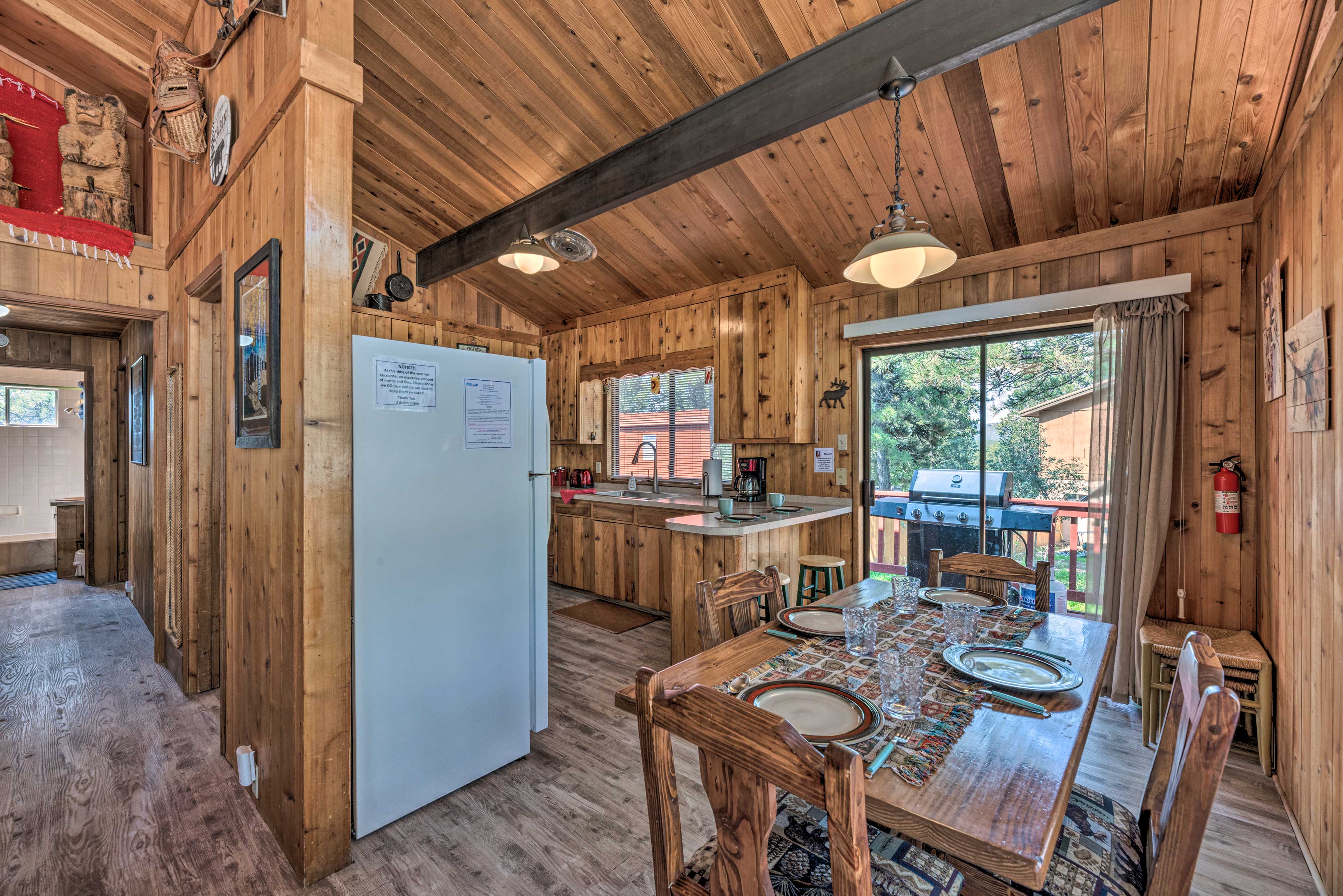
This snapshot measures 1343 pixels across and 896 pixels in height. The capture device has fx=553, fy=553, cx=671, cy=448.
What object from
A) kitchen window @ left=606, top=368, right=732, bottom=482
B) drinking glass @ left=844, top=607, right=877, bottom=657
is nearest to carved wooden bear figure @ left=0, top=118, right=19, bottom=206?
kitchen window @ left=606, top=368, right=732, bottom=482

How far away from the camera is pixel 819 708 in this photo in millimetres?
1268

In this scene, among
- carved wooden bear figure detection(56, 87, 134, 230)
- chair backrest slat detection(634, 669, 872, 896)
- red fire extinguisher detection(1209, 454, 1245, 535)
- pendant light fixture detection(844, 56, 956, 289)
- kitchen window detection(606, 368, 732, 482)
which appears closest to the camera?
chair backrest slat detection(634, 669, 872, 896)

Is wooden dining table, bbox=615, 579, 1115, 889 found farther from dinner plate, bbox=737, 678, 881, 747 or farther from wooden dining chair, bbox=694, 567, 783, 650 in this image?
wooden dining chair, bbox=694, 567, 783, 650

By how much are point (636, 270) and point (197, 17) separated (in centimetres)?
290

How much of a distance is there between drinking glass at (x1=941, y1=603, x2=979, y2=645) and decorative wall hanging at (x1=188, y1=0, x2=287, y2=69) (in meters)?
3.01

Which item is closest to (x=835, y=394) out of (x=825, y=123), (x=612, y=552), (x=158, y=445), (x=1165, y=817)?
(x=825, y=123)

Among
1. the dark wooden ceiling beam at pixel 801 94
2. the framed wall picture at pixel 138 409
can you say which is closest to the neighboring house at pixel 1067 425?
the dark wooden ceiling beam at pixel 801 94

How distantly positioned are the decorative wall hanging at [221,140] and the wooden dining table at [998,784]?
2.84 metres

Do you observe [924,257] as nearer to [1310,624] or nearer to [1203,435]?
[1310,624]

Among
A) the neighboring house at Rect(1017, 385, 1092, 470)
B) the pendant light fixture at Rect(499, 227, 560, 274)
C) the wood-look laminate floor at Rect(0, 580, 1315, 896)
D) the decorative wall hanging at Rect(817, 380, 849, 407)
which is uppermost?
the pendant light fixture at Rect(499, 227, 560, 274)

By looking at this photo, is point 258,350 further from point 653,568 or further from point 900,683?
point 653,568

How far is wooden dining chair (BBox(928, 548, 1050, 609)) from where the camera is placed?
2.15m

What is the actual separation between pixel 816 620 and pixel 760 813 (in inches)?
42.0

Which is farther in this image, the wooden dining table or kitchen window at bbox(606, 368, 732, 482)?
kitchen window at bbox(606, 368, 732, 482)
